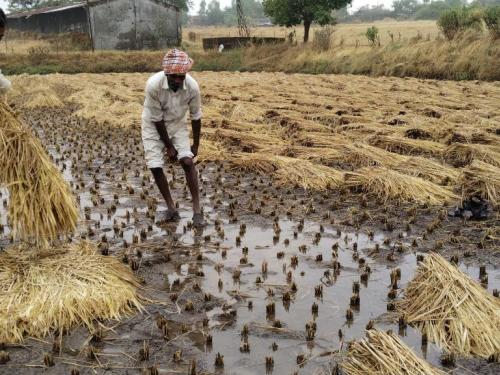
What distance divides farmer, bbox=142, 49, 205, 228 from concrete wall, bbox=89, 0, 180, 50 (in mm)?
28650

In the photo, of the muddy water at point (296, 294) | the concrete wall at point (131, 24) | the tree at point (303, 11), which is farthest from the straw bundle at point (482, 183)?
the concrete wall at point (131, 24)

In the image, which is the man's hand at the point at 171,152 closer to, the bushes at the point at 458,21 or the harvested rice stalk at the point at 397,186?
the harvested rice stalk at the point at 397,186

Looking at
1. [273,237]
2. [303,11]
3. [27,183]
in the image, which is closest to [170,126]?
[273,237]

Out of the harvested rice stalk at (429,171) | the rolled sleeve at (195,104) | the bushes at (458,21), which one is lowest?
the harvested rice stalk at (429,171)

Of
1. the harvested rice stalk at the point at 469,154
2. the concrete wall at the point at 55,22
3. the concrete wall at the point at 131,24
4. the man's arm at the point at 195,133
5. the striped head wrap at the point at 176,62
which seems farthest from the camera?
the concrete wall at the point at 55,22

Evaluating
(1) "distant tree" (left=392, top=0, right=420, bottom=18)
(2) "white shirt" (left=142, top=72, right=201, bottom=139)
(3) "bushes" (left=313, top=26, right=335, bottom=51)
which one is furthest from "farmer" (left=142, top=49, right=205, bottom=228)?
(1) "distant tree" (left=392, top=0, right=420, bottom=18)

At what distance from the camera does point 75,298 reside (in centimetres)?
315

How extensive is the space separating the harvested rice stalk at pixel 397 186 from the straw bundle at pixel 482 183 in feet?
0.59

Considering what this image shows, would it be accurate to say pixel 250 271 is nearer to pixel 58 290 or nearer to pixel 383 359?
pixel 58 290

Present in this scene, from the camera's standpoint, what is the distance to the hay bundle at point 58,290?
297 centimetres

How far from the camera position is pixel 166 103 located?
15.7 ft

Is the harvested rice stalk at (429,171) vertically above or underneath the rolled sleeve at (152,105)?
underneath

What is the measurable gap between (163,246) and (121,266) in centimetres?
63

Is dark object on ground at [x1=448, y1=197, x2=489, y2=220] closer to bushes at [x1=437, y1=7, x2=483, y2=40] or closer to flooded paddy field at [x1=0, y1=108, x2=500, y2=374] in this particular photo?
flooded paddy field at [x1=0, y1=108, x2=500, y2=374]
